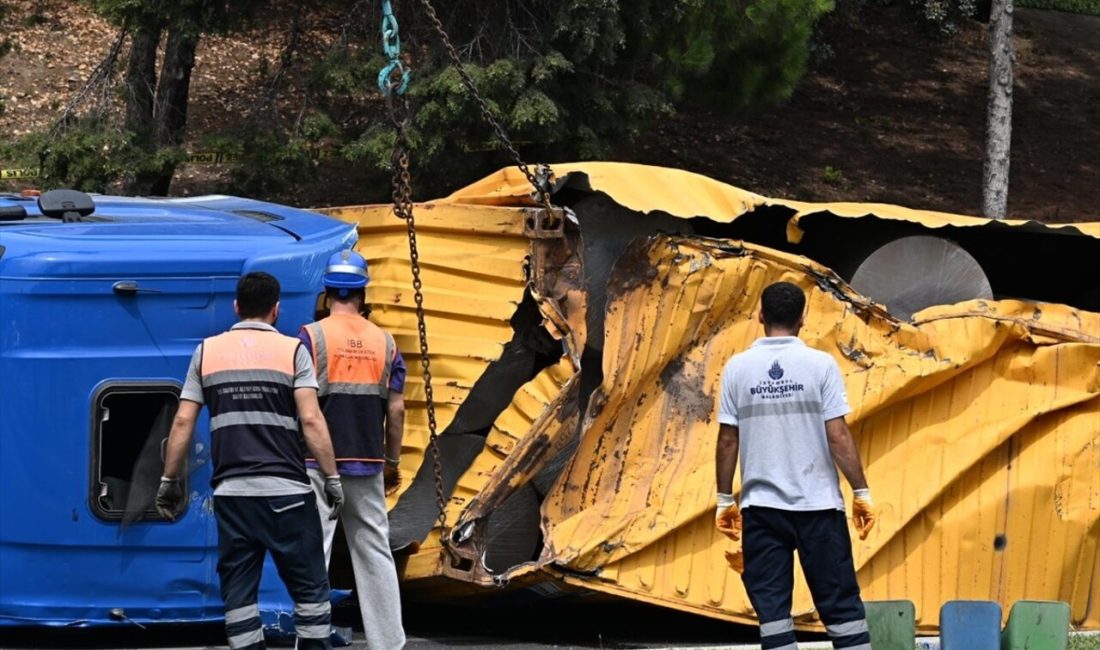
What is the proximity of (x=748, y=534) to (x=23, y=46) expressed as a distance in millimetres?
17487

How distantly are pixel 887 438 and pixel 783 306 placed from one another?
1.99 meters

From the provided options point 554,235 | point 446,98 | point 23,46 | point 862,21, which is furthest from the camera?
point 862,21

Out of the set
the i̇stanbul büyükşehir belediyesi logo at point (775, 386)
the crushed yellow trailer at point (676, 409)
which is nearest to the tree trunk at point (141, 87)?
the crushed yellow trailer at point (676, 409)

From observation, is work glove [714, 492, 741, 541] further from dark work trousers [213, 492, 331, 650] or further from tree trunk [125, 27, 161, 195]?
tree trunk [125, 27, 161, 195]

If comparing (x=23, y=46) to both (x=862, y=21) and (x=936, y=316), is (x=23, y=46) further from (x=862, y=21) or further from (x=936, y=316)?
(x=936, y=316)

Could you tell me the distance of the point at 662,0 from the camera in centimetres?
1369

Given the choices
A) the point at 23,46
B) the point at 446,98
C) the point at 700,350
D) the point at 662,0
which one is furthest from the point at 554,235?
the point at 23,46

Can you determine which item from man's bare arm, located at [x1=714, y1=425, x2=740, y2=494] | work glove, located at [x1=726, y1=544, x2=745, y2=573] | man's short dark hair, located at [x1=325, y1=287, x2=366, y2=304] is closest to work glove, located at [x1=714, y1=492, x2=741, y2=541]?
man's bare arm, located at [x1=714, y1=425, x2=740, y2=494]

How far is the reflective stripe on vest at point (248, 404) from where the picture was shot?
5758 mm

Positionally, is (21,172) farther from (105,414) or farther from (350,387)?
(350,387)

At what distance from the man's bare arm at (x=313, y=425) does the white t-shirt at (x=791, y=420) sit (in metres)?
1.51

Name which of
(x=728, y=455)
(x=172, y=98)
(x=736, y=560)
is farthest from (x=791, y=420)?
(x=172, y=98)

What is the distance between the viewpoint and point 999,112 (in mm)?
17562

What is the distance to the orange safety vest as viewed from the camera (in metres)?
6.20
